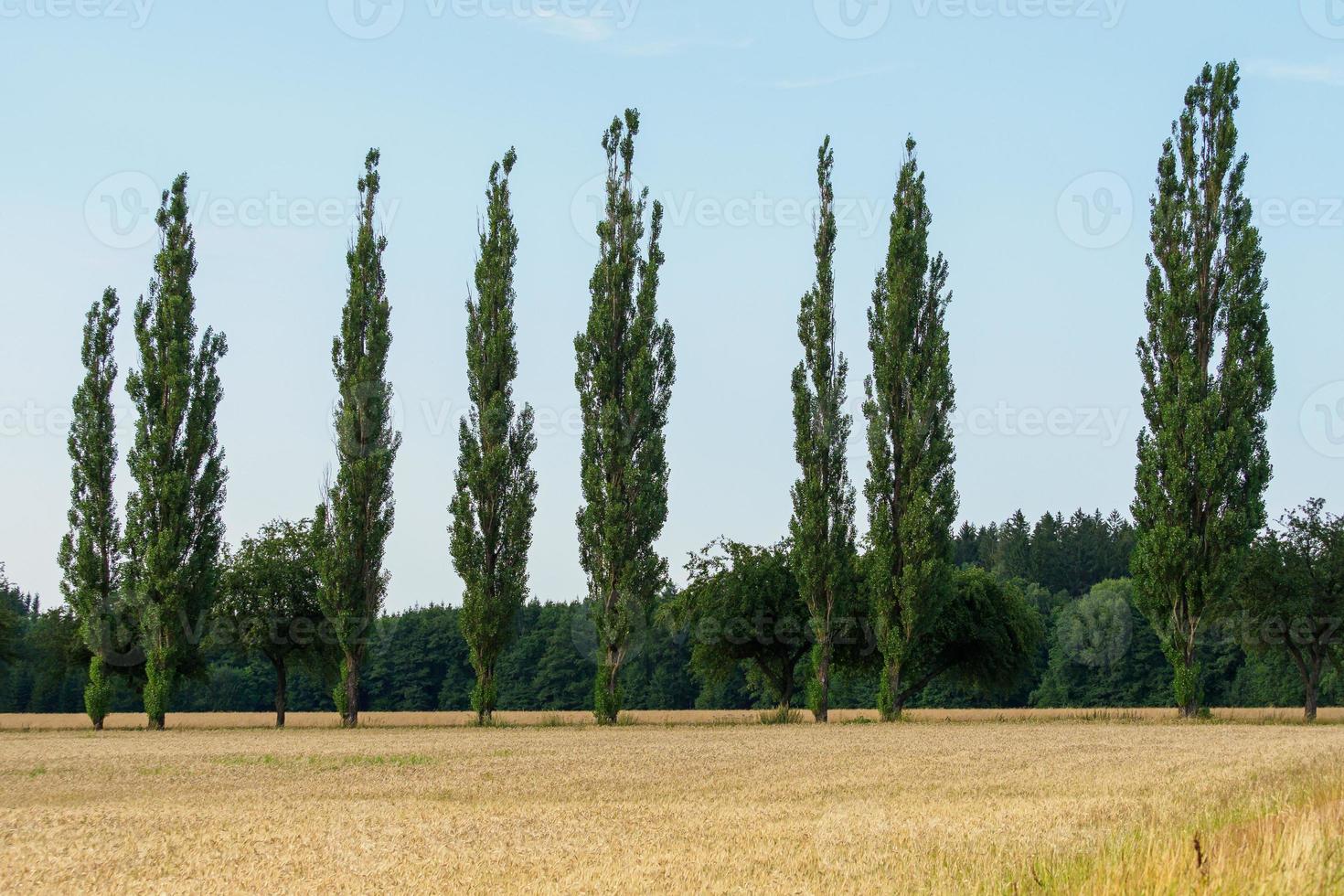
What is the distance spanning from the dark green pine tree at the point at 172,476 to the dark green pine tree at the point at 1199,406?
32.2m

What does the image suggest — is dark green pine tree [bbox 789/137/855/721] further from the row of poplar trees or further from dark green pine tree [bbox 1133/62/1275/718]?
dark green pine tree [bbox 1133/62/1275/718]

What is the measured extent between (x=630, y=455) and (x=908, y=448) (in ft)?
31.6

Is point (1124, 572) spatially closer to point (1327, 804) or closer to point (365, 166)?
point (365, 166)

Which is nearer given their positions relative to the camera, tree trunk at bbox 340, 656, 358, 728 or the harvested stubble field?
the harvested stubble field

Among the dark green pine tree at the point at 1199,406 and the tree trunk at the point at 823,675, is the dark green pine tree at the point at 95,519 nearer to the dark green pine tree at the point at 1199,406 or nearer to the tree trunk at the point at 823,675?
the tree trunk at the point at 823,675

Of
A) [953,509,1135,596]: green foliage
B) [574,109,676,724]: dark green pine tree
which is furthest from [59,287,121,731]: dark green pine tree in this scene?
[953,509,1135,596]: green foliage

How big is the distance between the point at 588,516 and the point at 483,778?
22.4 meters

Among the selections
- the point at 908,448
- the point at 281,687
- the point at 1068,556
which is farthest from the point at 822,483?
the point at 1068,556

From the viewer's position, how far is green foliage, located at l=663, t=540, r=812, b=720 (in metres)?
54.4

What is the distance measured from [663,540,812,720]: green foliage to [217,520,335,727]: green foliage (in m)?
14.8

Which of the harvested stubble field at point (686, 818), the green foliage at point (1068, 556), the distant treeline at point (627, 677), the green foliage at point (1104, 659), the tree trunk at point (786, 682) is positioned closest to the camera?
the harvested stubble field at point (686, 818)

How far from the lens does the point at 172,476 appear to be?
143 ft

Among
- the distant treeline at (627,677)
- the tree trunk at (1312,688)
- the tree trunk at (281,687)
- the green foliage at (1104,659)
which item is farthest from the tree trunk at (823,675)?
the green foliage at (1104,659)

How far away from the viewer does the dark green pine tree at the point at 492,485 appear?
43.8 metres
